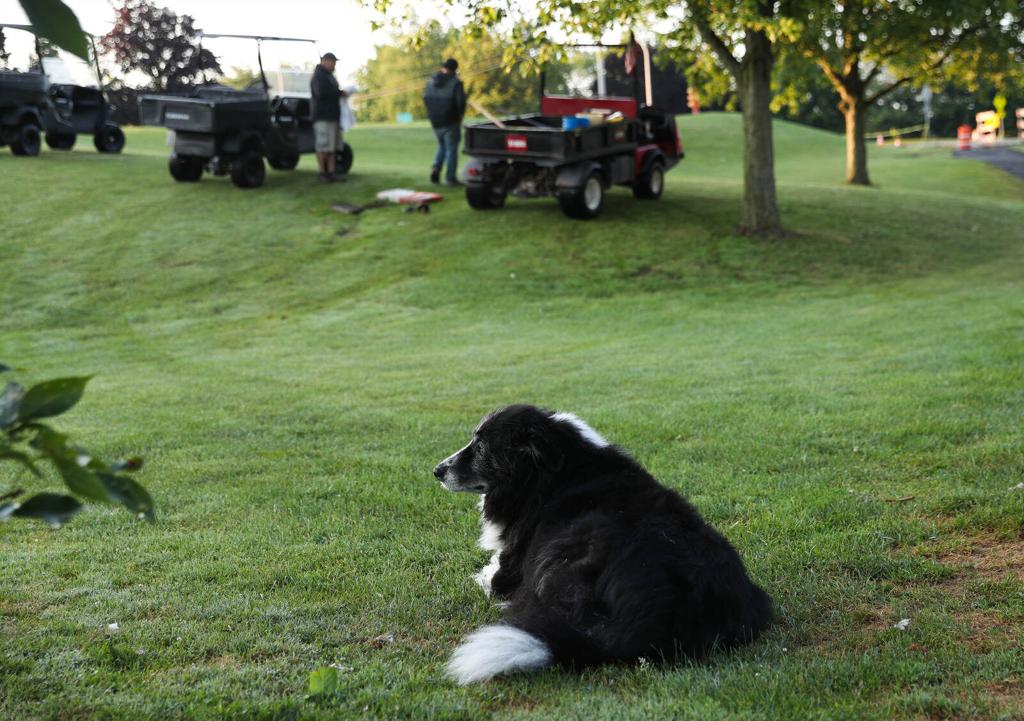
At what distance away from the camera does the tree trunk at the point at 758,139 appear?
1794 centimetres

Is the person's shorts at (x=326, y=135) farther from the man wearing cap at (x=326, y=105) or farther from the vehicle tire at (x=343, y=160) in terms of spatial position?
the vehicle tire at (x=343, y=160)

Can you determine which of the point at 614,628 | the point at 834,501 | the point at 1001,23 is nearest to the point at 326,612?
the point at 614,628

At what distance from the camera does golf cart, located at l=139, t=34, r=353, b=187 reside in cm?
2003

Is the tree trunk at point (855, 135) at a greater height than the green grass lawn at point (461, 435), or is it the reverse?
the tree trunk at point (855, 135)

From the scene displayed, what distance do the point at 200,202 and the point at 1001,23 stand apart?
766 inches

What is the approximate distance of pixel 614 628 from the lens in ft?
11.4

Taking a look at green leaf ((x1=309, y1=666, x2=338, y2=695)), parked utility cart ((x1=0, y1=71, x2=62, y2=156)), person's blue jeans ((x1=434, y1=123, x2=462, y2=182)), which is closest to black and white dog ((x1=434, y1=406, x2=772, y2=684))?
green leaf ((x1=309, y1=666, x2=338, y2=695))

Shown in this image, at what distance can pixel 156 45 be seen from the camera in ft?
104

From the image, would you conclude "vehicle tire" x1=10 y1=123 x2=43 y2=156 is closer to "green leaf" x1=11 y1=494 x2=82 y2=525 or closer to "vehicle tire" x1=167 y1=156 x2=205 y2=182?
"vehicle tire" x1=167 y1=156 x2=205 y2=182

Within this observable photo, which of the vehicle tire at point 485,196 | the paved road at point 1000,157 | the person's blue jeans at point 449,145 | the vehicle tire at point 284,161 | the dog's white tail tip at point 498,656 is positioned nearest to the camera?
the dog's white tail tip at point 498,656

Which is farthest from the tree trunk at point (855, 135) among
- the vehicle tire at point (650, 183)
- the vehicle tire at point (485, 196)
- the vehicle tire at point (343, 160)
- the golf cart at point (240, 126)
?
the golf cart at point (240, 126)

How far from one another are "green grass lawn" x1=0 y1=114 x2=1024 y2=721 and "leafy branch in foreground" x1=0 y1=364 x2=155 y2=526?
1.56 m

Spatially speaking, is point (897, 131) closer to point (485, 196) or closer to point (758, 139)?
point (758, 139)

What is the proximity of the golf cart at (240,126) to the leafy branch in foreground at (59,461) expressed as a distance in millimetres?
19026
